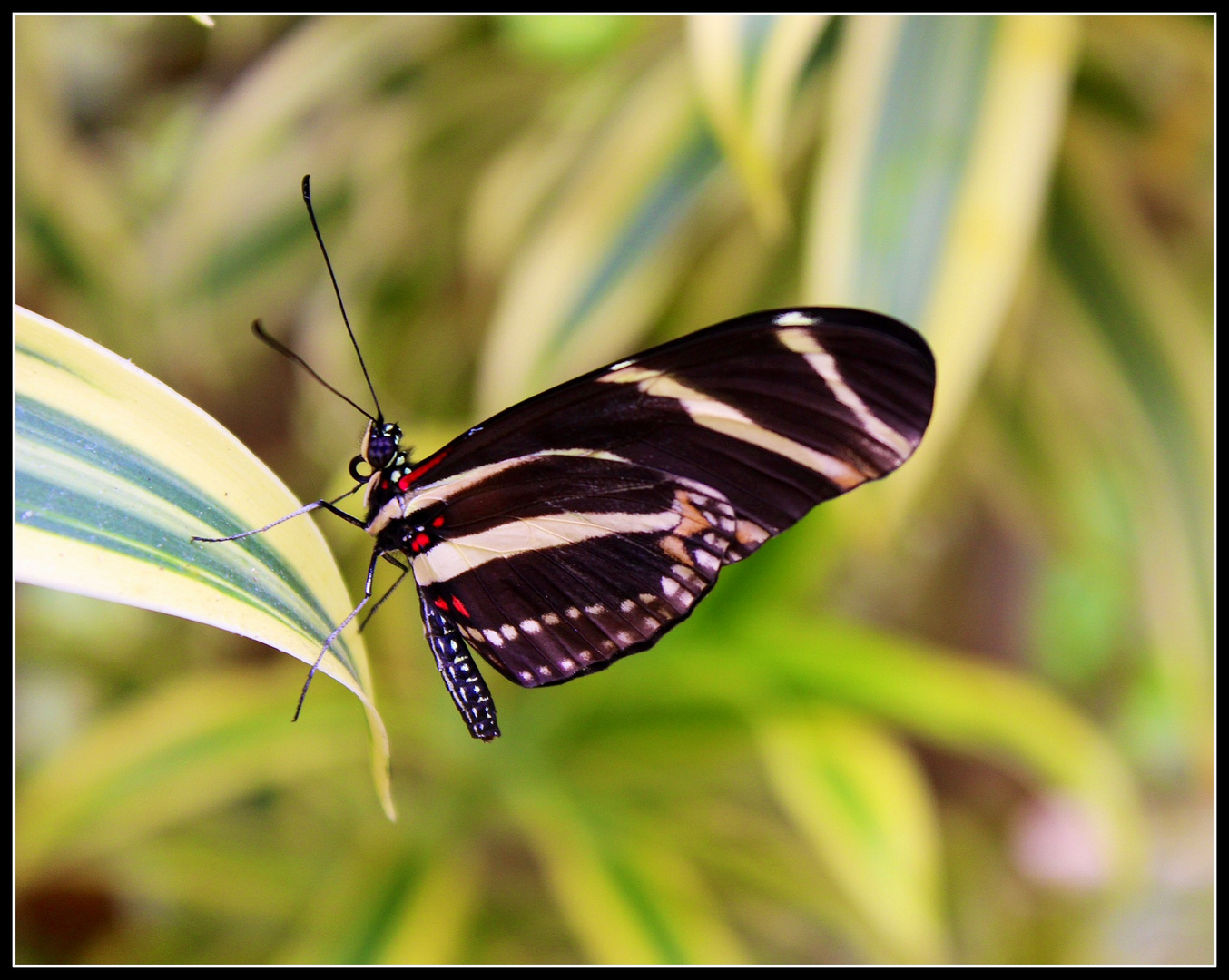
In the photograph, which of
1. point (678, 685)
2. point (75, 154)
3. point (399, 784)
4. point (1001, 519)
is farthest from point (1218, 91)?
point (75, 154)

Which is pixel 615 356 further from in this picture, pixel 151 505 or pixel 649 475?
pixel 151 505

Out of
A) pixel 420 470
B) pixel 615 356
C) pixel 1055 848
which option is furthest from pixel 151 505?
pixel 1055 848

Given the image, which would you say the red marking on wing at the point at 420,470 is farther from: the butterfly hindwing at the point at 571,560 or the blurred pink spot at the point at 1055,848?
the blurred pink spot at the point at 1055,848

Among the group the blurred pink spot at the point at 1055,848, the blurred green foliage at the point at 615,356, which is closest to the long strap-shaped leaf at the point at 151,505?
the blurred green foliage at the point at 615,356

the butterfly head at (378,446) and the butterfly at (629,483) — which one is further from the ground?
the butterfly head at (378,446)

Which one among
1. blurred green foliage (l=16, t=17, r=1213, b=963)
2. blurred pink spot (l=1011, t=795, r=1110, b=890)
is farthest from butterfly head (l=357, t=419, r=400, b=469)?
blurred pink spot (l=1011, t=795, r=1110, b=890)

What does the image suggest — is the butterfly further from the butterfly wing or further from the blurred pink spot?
the blurred pink spot
